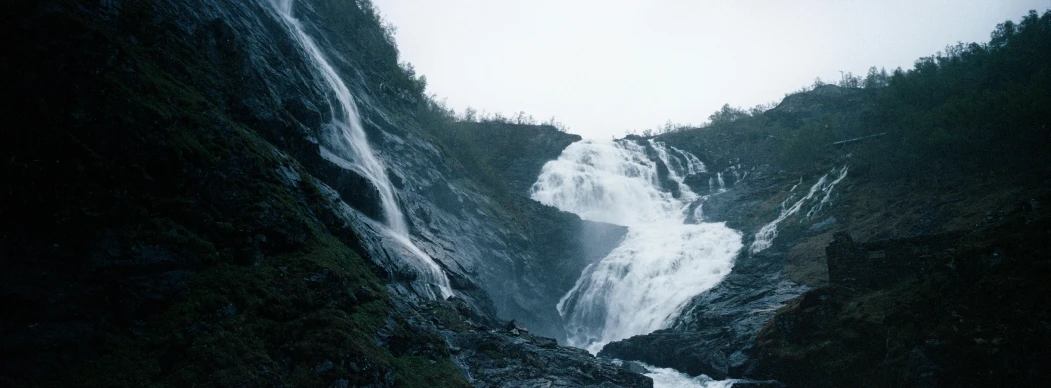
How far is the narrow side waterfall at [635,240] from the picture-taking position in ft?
121

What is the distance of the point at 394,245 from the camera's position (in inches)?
999

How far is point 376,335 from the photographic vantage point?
1471cm

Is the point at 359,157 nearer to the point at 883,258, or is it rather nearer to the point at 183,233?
the point at 183,233

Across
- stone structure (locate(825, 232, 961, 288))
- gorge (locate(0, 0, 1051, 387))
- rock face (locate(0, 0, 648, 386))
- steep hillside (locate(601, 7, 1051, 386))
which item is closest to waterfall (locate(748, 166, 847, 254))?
steep hillside (locate(601, 7, 1051, 386))

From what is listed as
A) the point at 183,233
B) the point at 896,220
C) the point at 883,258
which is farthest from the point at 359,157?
the point at 896,220

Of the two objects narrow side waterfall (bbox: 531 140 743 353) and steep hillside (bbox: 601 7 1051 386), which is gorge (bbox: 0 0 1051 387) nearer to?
steep hillside (bbox: 601 7 1051 386)

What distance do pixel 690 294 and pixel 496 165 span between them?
119 ft

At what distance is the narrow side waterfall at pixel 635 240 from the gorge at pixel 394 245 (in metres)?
0.33

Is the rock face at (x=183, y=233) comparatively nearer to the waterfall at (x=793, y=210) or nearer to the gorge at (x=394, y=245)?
the gorge at (x=394, y=245)

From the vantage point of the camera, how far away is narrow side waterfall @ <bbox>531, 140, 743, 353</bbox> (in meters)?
37.0

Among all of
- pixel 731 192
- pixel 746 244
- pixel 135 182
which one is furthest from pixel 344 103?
pixel 731 192

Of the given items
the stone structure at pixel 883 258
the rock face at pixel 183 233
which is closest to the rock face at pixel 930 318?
the stone structure at pixel 883 258

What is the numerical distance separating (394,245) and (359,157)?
362 inches

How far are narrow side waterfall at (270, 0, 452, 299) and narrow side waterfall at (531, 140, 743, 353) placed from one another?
1620cm
